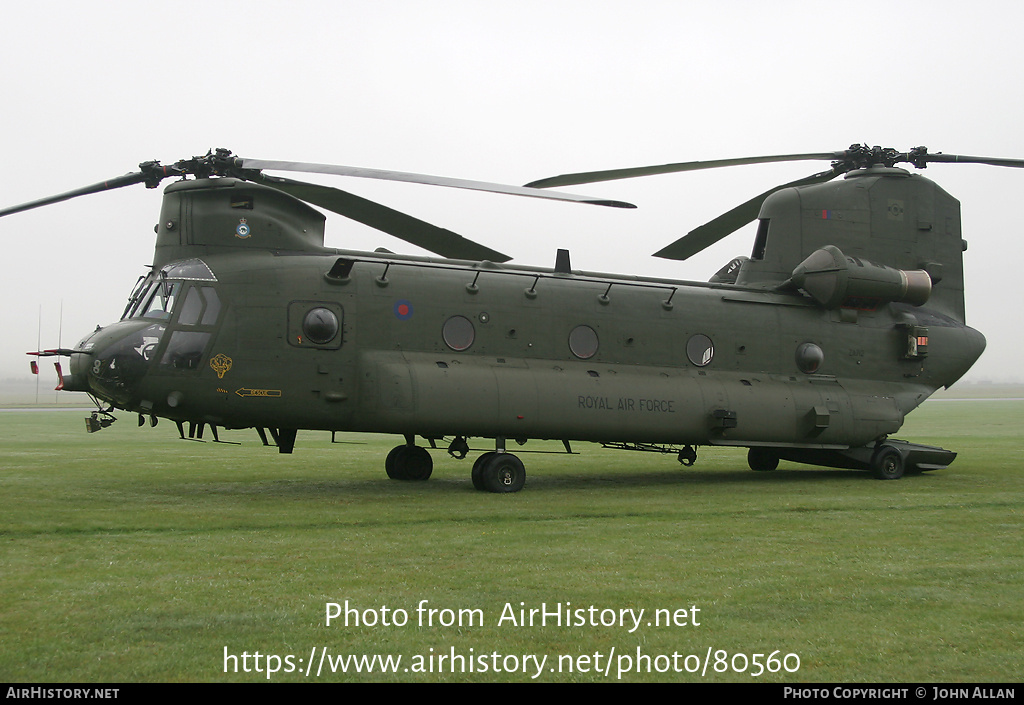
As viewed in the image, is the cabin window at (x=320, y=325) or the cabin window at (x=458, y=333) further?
the cabin window at (x=458, y=333)

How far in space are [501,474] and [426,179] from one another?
4908 mm

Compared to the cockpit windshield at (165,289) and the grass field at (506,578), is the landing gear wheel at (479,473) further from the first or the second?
the cockpit windshield at (165,289)

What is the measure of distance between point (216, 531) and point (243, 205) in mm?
6323

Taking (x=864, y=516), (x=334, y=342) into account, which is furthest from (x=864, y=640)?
(x=334, y=342)

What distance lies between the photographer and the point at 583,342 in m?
15.9

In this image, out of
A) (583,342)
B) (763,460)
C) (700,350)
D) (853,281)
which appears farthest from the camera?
(763,460)

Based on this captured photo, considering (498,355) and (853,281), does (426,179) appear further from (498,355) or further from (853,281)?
(853,281)

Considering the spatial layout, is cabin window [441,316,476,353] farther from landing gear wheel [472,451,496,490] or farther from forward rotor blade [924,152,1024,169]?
forward rotor blade [924,152,1024,169]

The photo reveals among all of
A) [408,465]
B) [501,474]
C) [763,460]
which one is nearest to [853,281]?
[763,460]

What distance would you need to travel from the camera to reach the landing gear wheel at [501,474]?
47.2 feet

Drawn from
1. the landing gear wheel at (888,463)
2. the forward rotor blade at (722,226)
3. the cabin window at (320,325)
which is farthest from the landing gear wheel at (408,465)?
the landing gear wheel at (888,463)

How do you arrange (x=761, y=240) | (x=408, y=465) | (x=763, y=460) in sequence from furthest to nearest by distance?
(x=763, y=460) < (x=761, y=240) < (x=408, y=465)

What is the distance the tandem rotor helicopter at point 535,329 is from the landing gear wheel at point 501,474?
0.03 metres
